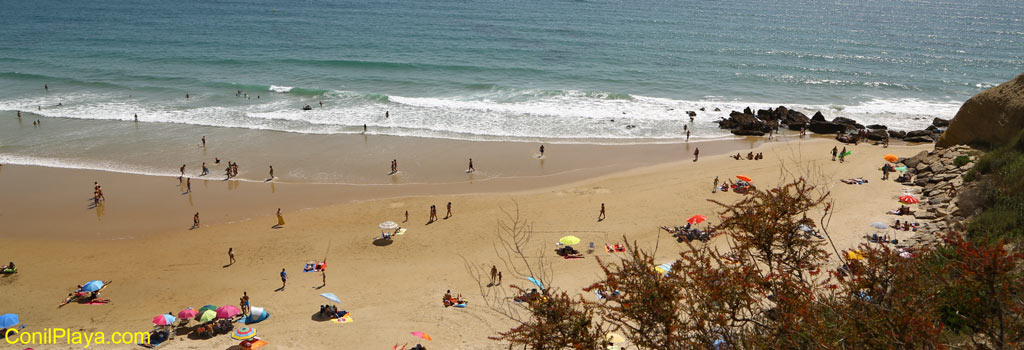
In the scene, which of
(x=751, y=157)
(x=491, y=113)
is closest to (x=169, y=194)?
(x=491, y=113)

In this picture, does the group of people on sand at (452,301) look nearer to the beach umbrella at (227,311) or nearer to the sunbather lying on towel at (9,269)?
the beach umbrella at (227,311)

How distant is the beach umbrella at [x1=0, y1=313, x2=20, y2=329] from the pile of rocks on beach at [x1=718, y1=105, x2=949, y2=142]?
3164 cm

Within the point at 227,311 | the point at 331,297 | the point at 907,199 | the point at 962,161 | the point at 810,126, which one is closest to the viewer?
the point at 227,311

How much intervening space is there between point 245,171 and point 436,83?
18.3 m

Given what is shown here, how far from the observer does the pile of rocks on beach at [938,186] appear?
18469 millimetres

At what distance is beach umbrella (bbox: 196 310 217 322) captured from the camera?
592 inches

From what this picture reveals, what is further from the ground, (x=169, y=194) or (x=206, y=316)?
(x=169, y=194)

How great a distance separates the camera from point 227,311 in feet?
50.0

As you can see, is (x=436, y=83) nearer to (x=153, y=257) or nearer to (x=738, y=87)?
(x=738, y=87)

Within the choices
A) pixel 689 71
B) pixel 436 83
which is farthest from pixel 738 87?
pixel 436 83

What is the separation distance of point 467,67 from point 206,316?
34.1 m

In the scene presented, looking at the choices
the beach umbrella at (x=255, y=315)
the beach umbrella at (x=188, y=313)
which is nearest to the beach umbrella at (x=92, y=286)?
the beach umbrella at (x=188, y=313)

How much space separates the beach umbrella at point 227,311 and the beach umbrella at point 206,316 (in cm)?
14

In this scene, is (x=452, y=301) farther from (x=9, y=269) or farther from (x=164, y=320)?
(x=9, y=269)
